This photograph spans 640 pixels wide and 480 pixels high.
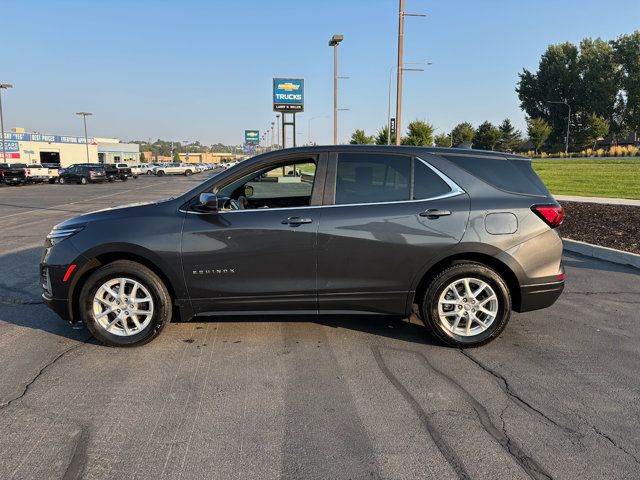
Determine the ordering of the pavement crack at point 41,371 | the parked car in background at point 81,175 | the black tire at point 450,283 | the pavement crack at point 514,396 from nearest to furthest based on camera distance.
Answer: the pavement crack at point 514,396 < the pavement crack at point 41,371 < the black tire at point 450,283 < the parked car in background at point 81,175

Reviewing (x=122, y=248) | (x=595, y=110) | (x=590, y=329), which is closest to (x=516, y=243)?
(x=590, y=329)

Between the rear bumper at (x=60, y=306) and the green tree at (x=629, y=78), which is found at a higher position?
the green tree at (x=629, y=78)

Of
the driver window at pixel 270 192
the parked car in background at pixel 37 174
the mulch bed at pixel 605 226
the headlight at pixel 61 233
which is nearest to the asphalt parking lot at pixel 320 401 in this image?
the headlight at pixel 61 233

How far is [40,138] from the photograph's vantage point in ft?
245

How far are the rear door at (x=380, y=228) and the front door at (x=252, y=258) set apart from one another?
0.16 metres

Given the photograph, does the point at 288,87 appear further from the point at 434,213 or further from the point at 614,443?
the point at 614,443

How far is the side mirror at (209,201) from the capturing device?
3.99 meters

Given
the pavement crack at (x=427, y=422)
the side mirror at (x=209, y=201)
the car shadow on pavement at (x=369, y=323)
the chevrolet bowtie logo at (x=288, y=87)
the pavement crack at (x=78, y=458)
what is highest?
the chevrolet bowtie logo at (x=288, y=87)

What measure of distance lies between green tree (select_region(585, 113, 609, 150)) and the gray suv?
85.5 meters

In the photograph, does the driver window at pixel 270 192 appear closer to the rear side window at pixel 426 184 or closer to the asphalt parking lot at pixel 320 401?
the rear side window at pixel 426 184

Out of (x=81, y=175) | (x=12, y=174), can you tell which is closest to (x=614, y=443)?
(x=12, y=174)

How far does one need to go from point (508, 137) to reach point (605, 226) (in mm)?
78451

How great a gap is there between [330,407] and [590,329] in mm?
3045

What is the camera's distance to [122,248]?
4039mm
